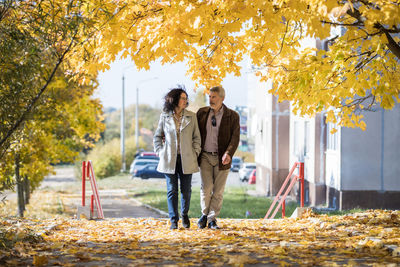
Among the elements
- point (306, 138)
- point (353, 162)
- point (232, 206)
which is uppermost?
point (306, 138)

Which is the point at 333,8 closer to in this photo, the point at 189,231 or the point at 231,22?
the point at 231,22

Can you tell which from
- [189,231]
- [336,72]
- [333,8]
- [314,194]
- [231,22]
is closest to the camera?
[333,8]

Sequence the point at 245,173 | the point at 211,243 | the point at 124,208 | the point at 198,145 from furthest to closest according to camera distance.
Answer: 1. the point at 245,173
2. the point at 124,208
3. the point at 198,145
4. the point at 211,243

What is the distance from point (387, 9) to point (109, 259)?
3742mm

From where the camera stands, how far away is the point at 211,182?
8211 millimetres

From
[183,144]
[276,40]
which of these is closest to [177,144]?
[183,144]

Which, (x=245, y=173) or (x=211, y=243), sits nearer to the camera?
(x=211, y=243)

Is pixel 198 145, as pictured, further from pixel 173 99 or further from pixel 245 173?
pixel 245 173

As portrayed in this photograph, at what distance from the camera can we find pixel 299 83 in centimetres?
848

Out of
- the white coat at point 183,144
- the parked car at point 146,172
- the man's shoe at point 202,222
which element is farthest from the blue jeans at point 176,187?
the parked car at point 146,172

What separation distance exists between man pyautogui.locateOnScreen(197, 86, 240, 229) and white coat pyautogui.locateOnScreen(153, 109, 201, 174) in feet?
0.56

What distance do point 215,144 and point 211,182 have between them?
53 centimetres

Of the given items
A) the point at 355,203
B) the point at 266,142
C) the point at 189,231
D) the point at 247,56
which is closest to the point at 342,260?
the point at 189,231

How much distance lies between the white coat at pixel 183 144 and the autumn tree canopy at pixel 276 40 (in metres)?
0.96
